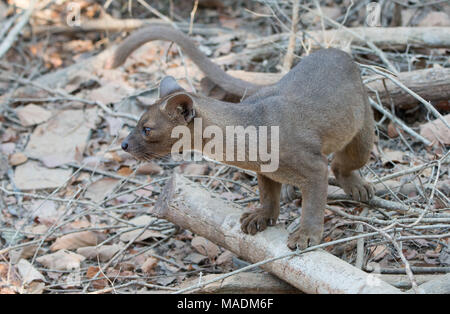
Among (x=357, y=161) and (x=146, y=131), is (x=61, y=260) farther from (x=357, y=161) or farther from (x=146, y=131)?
(x=357, y=161)

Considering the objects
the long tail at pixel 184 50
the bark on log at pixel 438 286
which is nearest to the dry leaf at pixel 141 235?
the long tail at pixel 184 50

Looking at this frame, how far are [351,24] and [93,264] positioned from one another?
4.31 meters

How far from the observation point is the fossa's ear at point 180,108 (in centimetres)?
392

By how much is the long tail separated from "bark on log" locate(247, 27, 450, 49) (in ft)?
2.43

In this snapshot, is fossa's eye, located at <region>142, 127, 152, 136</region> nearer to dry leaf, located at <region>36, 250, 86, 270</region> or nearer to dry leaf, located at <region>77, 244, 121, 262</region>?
dry leaf, located at <region>77, 244, 121, 262</region>

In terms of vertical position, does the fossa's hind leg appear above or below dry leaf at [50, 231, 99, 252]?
above

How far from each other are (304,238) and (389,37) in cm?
325

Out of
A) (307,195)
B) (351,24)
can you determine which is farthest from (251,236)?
(351,24)

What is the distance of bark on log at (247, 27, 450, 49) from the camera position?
6116mm

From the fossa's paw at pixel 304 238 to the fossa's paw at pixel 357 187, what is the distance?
2.58 ft

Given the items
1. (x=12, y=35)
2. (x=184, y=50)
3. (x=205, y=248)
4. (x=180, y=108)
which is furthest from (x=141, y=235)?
(x=12, y=35)

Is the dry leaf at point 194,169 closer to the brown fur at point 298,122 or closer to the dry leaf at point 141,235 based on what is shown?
the dry leaf at point 141,235

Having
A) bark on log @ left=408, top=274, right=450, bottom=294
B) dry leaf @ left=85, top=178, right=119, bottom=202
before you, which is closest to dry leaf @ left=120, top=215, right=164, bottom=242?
dry leaf @ left=85, top=178, right=119, bottom=202

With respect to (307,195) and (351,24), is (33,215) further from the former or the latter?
(351,24)
